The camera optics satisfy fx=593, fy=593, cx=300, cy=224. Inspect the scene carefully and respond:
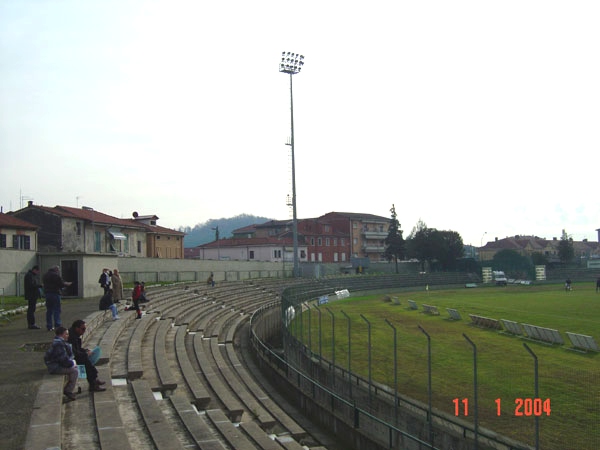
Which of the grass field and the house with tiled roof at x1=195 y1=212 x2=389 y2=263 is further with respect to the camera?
the house with tiled roof at x1=195 y1=212 x2=389 y2=263

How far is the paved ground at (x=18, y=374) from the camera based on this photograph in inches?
324

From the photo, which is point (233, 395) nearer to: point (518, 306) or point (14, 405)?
point (14, 405)

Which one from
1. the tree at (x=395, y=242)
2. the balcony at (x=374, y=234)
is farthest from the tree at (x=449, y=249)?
the balcony at (x=374, y=234)

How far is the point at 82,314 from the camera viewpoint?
2036 cm

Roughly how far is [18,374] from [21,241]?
87.6ft

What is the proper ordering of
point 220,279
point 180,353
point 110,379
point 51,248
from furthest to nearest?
point 220,279 < point 51,248 < point 180,353 < point 110,379

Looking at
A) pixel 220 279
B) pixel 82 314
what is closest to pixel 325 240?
pixel 220 279

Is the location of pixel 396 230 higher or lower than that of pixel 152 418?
higher

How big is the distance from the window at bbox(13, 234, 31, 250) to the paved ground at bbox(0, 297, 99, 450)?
16.2 metres

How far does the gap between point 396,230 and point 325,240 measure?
11.5m

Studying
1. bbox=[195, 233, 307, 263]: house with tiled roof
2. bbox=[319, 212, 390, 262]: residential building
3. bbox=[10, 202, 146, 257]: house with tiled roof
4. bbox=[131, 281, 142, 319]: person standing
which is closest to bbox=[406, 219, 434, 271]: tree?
bbox=[319, 212, 390, 262]: residential building

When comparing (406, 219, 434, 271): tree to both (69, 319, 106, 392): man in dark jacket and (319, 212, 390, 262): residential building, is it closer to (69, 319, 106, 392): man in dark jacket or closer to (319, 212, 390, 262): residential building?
(319, 212, 390, 262): residential building

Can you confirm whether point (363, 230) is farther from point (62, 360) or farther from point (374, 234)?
point (62, 360)

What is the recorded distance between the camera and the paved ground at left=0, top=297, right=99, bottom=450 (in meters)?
8.22
